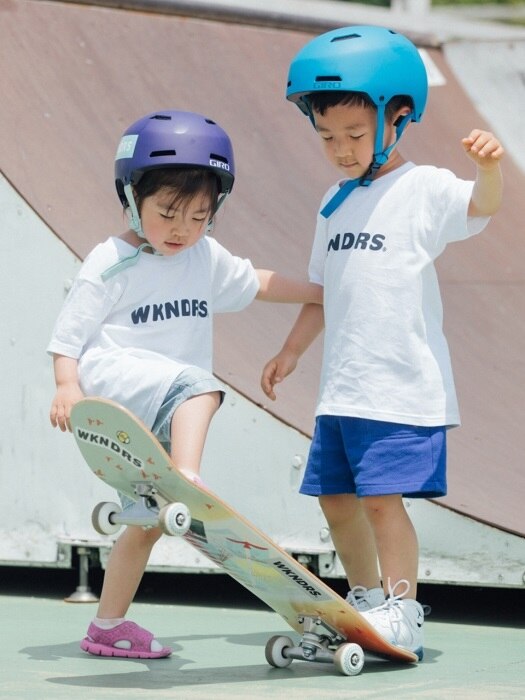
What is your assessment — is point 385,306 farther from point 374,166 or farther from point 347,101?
point 347,101

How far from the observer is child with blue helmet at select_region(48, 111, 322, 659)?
3803 millimetres

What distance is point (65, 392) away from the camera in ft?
12.3

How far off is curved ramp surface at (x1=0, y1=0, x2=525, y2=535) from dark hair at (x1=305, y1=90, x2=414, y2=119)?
1208 mm

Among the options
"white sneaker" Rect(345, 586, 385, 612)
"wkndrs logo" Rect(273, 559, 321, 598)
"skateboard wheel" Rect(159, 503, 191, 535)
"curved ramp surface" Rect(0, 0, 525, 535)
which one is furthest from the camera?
"curved ramp surface" Rect(0, 0, 525, 535)

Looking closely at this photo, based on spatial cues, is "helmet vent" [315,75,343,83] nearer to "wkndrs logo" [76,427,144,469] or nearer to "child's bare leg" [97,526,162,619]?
"wkndrs logo" [76,427,144,469]

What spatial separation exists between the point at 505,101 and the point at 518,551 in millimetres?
4489

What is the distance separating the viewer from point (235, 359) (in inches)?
197

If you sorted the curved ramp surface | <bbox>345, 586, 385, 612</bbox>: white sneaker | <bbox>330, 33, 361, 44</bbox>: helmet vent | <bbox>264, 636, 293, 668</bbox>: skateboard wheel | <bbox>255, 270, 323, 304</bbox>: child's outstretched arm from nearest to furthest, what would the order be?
<bbox>264, 636, 293, 668</bbox>: skateboard wheel < <bbox>330, 33, 361, 44</bbox>: helmet vent < <bbox>345, 586, 385, 612</bbox>: white sneaker < <bbox>255, 270, 323, 304</bbox>: child's outstretched arm < the curved ramp surface

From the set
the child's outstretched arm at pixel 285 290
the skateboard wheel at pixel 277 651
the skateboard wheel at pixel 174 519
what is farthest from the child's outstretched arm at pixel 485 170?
the skateboard wheel at pixel 277 651

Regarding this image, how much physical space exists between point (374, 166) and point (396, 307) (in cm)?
43

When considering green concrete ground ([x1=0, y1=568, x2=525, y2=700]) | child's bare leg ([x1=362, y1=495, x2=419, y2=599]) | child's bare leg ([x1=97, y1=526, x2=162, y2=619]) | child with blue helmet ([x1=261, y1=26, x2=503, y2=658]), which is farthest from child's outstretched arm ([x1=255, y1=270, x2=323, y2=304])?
green concrete ground ([x1=0, y1=568, x2=525, y2=700])

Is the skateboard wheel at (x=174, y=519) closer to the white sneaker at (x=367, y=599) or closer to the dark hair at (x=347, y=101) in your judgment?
the white sneaker at (x=367, y=599)

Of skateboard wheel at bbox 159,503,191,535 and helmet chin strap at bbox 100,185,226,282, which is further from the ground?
helmet chin strap at bbox 100,185,226,282

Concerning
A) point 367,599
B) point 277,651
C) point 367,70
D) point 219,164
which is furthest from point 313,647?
point 367,70
